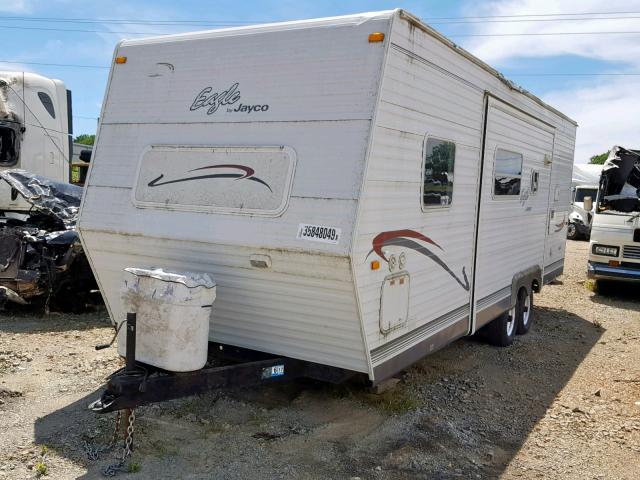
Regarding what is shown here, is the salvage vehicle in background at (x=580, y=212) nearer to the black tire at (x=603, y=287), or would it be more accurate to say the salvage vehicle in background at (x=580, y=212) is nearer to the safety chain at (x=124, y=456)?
the black tire at (x=603, y=287)

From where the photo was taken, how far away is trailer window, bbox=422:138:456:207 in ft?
15.7

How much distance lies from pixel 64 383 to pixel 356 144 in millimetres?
3408

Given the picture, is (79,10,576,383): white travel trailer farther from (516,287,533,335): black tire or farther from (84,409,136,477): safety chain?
(516,287,533,335): black tire

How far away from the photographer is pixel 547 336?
806cm

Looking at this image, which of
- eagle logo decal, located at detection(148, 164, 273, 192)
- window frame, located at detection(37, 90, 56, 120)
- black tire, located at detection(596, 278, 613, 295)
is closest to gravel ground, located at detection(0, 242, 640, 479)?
eagle logo decal, located at detection(148, 164, 273, 192)

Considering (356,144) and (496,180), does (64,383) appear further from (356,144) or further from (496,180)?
(496,180)

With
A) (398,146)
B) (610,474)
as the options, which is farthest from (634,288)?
(398,146)

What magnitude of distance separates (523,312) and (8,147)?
7516mm

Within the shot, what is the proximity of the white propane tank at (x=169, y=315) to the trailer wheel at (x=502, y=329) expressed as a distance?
4.14 m

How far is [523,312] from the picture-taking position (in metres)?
7.88

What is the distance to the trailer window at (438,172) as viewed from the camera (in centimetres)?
478

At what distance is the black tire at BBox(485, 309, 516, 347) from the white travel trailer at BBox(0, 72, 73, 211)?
6.49 meters

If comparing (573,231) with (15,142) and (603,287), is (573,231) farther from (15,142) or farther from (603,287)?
(15,142)

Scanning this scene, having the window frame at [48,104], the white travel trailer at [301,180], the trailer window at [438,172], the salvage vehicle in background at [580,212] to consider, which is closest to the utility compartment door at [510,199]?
the white travel trailer at [301,180]
